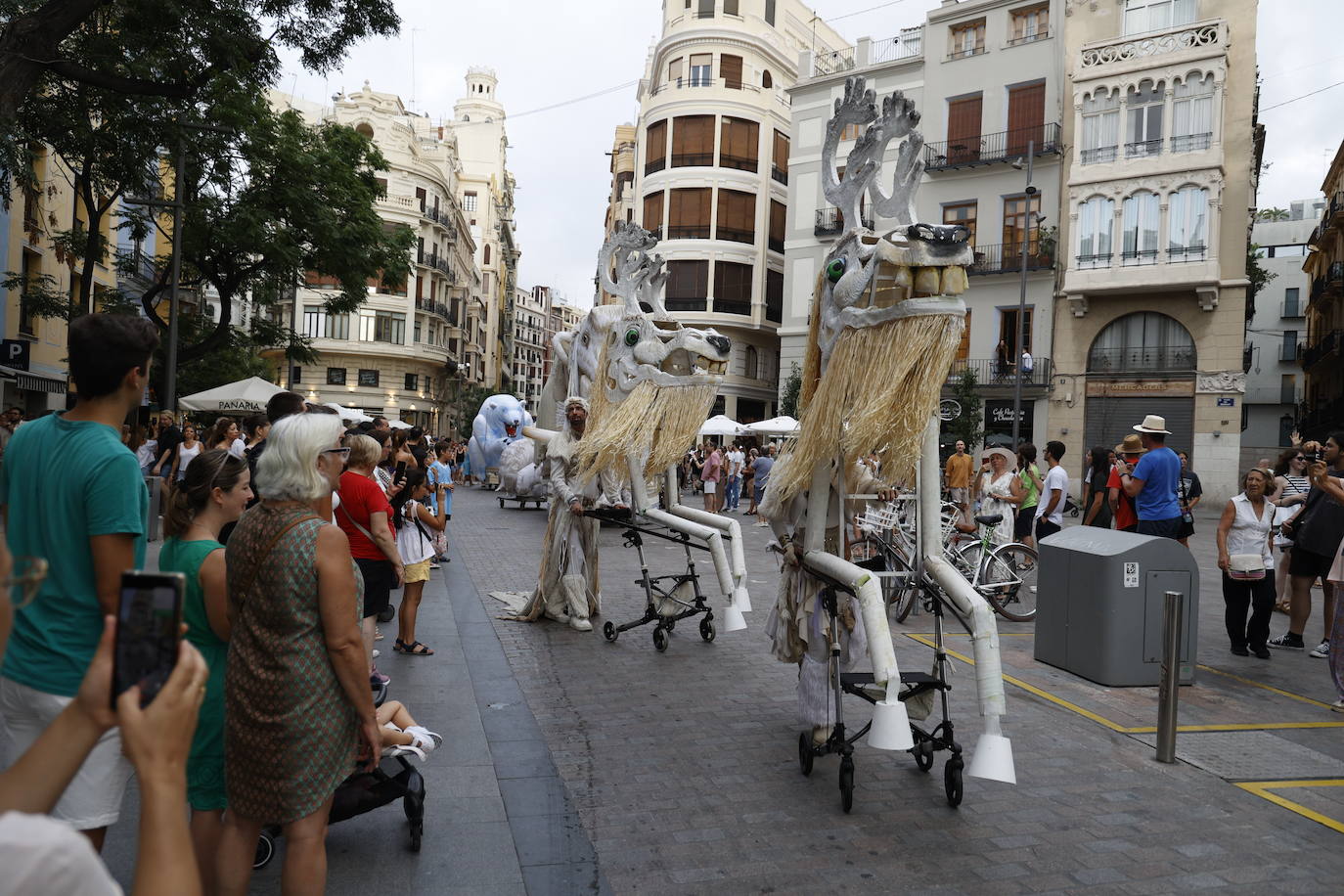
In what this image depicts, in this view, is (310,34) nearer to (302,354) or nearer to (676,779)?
(676,779)

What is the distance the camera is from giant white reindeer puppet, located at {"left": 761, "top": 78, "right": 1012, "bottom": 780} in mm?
4152

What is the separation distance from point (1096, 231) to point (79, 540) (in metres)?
30.7

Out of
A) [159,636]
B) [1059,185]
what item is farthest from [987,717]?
[1059,185]

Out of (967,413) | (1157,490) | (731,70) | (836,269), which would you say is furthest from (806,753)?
(731,70)

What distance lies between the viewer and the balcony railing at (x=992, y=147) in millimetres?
29516

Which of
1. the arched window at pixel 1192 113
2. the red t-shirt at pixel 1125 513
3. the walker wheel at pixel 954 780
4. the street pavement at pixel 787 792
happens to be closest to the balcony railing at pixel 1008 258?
the arched window at pixel 1192 113

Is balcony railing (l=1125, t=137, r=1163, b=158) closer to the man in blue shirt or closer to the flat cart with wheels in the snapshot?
the man in blue shirt

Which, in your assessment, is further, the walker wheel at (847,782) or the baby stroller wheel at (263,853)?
the walker wheel at (847,782)

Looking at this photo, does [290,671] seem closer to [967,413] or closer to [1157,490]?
[1157,490]

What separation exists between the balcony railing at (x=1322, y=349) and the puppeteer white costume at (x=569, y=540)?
36527 mm

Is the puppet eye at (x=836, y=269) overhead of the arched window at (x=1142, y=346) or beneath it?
beneath

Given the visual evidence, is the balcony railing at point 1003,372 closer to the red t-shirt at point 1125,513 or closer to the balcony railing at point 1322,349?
the balcony railing at point 1322,349

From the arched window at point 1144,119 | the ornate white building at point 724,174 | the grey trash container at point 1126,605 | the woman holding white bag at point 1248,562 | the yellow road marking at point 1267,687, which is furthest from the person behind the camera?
the ornate white building at point 724,174

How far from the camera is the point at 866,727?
465 cm
